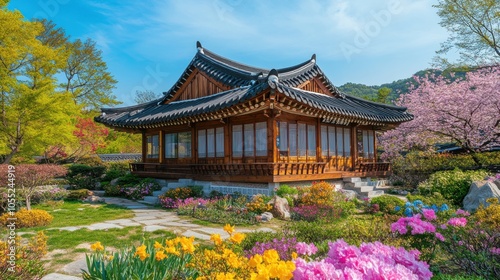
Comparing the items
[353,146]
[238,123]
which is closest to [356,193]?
[353,146]

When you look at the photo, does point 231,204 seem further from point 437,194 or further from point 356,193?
point 437,194

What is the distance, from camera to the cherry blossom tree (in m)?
16.5

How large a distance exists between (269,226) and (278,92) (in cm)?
375

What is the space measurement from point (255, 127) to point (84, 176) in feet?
35.6

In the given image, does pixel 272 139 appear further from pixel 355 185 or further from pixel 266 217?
pixel 355 185

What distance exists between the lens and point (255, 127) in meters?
12.1

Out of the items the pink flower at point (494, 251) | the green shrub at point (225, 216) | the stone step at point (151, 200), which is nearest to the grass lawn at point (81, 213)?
the stone step at point (151, 200)

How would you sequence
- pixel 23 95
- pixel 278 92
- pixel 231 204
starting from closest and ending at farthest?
1. pixel 278 92
2. pixel 231 204
3. pixel 23 95

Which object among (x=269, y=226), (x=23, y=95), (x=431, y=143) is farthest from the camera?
(x=431, y=143)

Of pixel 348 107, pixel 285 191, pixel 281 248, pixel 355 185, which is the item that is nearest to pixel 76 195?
pixel 285 191

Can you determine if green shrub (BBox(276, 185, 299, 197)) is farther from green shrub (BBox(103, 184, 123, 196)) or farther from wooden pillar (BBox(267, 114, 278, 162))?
green shrub (BBox(103, 184, 123, 196))

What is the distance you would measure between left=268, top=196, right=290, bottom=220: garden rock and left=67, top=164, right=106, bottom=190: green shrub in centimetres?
1160

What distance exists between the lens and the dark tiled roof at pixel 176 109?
A: 35.1 feet

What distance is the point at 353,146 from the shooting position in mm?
15289
